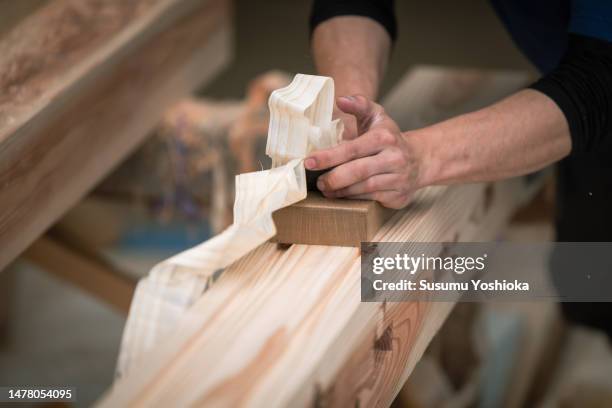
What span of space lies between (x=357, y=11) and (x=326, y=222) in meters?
0.45

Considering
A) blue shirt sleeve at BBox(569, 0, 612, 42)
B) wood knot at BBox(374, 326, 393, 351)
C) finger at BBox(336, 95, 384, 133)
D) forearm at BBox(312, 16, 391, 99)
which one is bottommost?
wood knot at BBox(374, 326, 393, 351)

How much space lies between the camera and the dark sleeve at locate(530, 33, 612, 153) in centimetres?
91

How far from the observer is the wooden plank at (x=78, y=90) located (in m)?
1.04

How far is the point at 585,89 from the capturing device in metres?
0.92

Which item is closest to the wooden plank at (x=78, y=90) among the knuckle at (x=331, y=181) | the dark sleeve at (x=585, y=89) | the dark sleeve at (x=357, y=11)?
the dark sleeve at (x=357, y=11)

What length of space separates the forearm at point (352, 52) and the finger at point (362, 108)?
15 centimetres

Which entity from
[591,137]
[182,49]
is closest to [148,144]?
[182,49]

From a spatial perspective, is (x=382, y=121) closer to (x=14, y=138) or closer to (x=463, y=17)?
(x=14, y=138)

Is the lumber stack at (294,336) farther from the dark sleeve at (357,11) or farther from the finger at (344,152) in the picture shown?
the dark sleeve at (357,11)

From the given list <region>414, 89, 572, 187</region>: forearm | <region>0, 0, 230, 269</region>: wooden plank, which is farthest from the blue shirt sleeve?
<region>0, 0, 230, 269</region>: wooden plank

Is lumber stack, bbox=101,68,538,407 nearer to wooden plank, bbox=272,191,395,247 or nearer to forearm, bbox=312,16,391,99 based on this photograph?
wooden plank, bbox=272,191,395,247

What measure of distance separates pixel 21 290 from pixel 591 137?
199 cm

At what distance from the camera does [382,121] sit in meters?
0.86

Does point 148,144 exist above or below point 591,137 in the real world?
above
